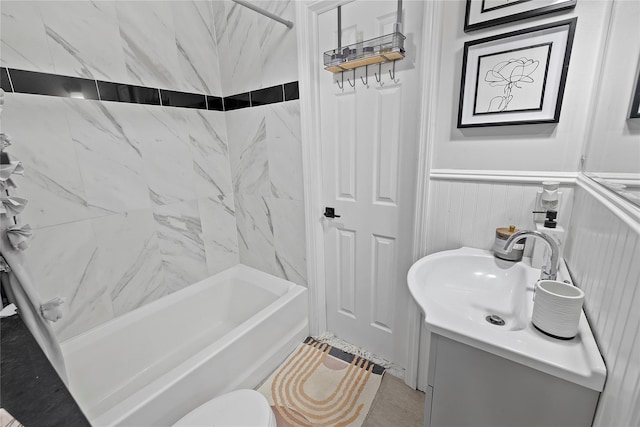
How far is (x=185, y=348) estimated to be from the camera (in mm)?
1890

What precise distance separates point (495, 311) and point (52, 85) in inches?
87.3

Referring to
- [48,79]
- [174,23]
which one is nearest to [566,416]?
[48,79]

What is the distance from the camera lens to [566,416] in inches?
26.8

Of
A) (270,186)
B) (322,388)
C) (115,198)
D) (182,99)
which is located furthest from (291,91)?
(322,388)

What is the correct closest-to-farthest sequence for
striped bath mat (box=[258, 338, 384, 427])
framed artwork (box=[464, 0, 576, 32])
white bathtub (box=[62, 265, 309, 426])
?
framed artwork (box=[464, 0, 576, 32]) → white bathtub (box=[62, 265, 309, 426]) → striped bath mat (box=[258, 338, 384, 427])

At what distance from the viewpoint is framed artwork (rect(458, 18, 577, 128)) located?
1.04 meters

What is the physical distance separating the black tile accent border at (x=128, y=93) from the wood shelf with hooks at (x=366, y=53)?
110 centimetres

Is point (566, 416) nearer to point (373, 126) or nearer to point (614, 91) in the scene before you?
point (614, 91)

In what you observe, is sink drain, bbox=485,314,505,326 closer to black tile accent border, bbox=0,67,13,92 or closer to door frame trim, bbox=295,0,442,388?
door frame trim, bbox=295,0,442,388

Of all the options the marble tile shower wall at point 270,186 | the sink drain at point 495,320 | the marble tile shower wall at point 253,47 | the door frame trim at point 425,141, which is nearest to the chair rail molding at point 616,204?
the sink drain at point 495,320

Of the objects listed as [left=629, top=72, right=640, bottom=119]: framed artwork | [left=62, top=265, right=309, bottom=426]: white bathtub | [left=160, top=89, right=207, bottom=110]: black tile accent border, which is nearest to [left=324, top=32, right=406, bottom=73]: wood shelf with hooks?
[left=629, top=72, right=640, bottom=119]: framed artwork

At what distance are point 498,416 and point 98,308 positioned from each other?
1.97m

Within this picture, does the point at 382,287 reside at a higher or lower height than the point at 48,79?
lower

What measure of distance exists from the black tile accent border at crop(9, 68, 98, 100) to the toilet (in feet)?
5.36
